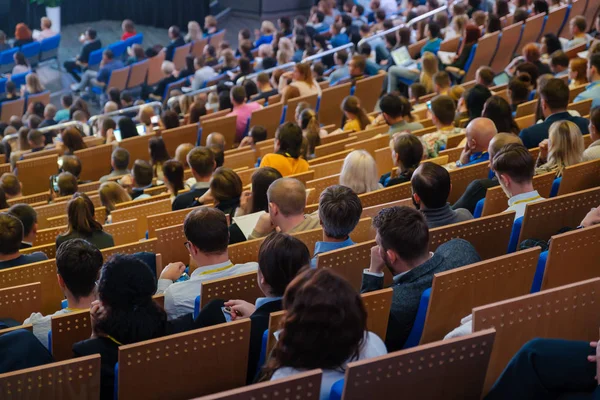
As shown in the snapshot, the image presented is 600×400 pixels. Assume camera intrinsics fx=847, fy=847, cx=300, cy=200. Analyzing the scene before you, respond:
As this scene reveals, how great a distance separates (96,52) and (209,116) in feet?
19.3

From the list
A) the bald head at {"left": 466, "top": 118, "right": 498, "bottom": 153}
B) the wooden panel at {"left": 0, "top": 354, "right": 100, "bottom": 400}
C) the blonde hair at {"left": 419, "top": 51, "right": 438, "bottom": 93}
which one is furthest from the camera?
the blonde hair at {"left": 419, "top": 51, "right": 438, "bottom": 93}

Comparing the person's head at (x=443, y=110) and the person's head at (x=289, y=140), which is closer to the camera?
the person's head at (x=289, y=140)

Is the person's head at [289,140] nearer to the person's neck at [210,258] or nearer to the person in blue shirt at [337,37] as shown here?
the person's neck at [210,258]

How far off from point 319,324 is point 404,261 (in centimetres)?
109

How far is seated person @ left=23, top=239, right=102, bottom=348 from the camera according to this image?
149 inches

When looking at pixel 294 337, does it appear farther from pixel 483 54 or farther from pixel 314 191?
pixel 483 54

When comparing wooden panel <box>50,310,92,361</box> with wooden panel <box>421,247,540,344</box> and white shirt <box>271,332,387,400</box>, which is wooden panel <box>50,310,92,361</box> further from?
wooden panel <box>421,247,540,344</box>

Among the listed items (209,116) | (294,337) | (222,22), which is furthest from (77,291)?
(222,22)

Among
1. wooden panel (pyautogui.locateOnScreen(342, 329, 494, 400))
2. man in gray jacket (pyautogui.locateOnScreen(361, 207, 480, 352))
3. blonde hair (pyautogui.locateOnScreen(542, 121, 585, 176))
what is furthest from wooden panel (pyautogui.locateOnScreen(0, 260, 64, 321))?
blonde hair (pyautogui.locateOnScreen(542, 121, 585, 176))

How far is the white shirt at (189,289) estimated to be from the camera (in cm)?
398

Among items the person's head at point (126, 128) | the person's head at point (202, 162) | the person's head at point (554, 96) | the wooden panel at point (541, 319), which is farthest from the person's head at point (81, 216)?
the person's head at point (126, 128)

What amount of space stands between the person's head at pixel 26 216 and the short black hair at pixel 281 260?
99.5 inches

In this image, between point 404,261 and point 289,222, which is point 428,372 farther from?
point 289,222

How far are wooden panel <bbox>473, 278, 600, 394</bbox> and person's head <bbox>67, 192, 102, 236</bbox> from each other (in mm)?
3061
